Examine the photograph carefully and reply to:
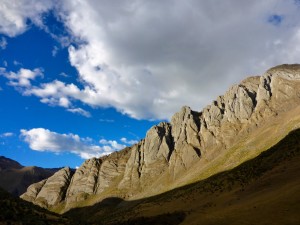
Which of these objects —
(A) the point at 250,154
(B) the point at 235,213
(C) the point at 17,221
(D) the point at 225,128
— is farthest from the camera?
(D) the point at 225,128

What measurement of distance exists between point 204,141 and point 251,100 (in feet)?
124

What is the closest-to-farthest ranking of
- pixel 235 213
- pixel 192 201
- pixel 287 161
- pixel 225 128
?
1. pixel 235 213
2. pixel 287 161
3. pixel 192 201
4. pixel 225 128

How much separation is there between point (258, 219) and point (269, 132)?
10999 centimetres

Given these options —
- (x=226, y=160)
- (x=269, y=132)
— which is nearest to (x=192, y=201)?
(x=226, y=160)

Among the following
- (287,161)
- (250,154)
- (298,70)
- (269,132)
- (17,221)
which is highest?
(298,70)

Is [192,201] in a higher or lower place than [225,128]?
lower

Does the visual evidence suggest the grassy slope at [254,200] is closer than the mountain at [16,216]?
No

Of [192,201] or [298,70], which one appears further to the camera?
[298,70]

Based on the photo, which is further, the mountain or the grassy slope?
the grassy slope

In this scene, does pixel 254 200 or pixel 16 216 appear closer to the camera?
pixel 16 216

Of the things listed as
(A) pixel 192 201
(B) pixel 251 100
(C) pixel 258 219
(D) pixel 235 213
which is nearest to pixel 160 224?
(D) pixel 235 213

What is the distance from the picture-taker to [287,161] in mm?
75375

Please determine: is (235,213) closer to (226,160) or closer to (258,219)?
(258,219)

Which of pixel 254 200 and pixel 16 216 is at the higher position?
pixel 16 216
